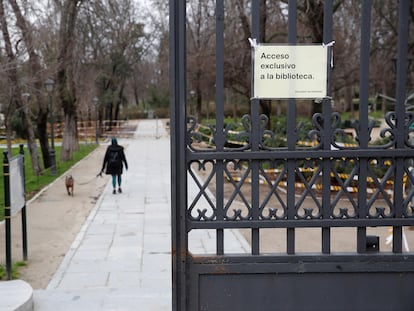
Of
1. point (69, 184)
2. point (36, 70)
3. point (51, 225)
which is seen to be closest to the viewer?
point (51, 225)

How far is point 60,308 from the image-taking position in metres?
5.48

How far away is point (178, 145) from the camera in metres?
4.42

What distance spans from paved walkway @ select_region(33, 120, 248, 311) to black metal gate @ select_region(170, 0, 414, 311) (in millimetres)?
1303

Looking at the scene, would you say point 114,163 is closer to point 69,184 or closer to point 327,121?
point 69,184

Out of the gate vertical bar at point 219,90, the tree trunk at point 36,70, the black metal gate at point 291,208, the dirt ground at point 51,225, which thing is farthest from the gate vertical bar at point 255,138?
the tree trunk at point 36,70

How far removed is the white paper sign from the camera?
171 inches

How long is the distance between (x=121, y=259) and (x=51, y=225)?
3835mm

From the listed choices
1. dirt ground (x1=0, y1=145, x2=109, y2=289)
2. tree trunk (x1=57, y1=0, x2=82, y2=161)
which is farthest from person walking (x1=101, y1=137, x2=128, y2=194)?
tree trunk (x1=57, y1=0, x2=82, y2=161)

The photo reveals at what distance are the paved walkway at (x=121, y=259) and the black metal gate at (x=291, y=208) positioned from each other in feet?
4.27

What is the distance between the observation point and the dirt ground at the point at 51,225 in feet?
28.8

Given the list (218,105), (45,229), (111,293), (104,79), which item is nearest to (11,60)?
(45,229)

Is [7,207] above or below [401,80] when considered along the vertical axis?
below

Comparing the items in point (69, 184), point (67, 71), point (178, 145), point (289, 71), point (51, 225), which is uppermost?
point (67, 71)

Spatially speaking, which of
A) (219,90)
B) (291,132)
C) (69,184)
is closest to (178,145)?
(219,90)
